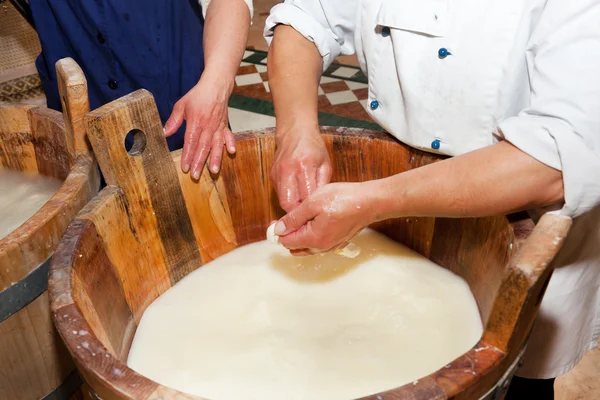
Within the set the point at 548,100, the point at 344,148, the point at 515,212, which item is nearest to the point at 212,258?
the point at 344,148

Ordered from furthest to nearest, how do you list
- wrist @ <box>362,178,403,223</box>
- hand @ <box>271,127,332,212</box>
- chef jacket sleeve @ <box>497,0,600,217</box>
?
hand @ <box>271,127,332,212</box>, wrist @ <box>362,178,403,223</box>, chef jacket sleeve @ <box>497,0,600,217</box>

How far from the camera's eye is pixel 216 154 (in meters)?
1.47

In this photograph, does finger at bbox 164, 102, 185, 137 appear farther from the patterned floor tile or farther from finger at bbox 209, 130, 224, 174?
the patterned floor tile

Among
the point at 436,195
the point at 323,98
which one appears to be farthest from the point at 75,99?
the point at 323,98

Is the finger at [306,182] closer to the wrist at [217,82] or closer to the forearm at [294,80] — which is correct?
the forearm at [294,80]

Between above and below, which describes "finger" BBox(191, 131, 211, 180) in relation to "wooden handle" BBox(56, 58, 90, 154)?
below

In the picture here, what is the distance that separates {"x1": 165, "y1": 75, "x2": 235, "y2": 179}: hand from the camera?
4.78 ft

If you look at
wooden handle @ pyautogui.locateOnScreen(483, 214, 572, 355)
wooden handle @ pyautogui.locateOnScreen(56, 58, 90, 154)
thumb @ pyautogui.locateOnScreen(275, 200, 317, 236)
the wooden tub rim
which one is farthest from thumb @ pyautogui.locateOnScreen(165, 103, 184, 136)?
wooden handle @ pyautogui.locateOnScreen(483, 214, 572, 355)

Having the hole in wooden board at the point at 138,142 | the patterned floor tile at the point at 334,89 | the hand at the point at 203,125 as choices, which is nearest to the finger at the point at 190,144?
the hand at the point at 203,125

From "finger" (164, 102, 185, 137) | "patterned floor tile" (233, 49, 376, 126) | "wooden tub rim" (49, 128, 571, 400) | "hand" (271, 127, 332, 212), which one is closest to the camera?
"wooden tub rim" (49, 128, 571, 400)

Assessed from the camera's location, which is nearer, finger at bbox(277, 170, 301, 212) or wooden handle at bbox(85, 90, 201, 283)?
wooden handle at bbox(85, 90, 201, 283)

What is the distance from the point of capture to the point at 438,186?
109cm

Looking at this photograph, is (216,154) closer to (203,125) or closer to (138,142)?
(203,125)

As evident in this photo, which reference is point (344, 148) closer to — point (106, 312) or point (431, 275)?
point (431, 275)
